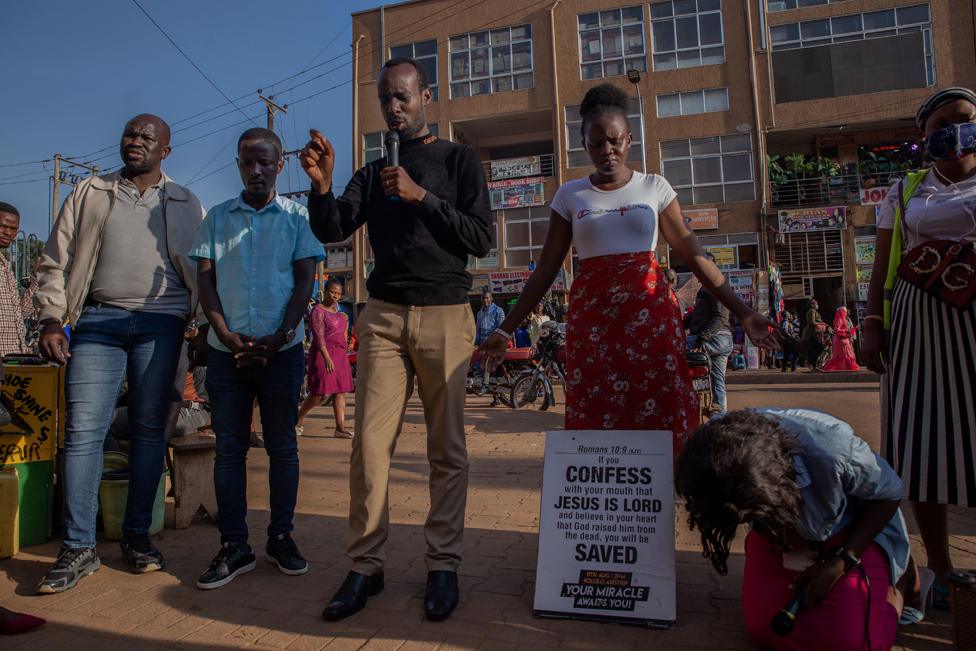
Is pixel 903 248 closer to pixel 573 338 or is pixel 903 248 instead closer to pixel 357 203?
pixel 573 338

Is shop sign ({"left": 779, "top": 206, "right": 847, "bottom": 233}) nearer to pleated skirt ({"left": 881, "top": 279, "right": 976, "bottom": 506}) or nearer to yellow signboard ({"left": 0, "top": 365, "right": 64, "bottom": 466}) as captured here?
pleated skirt ({"left": 881, "top": 279, "right": 976, "bottom": 506})

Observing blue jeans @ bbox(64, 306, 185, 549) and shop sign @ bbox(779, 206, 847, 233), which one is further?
shop sign @ bbox(779, 206, 847, 233)

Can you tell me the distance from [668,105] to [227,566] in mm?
25258

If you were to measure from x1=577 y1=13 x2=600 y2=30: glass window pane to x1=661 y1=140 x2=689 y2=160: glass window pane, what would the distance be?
18.4 ft

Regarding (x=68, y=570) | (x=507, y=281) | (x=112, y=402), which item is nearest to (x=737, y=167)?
(x=507, y=281)

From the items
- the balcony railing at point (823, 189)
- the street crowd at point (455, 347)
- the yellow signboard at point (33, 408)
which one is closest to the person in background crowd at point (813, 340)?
the balcony railing at point (823, 189)

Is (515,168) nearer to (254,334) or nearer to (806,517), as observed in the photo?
(254,334)

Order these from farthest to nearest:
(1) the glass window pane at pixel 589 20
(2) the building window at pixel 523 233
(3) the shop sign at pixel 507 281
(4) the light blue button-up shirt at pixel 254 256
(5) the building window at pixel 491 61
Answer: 1. (5) the building window at pixel 491 61
2. (2) the building window at pixel 523 233
3. (1) the glass window pane at pixel 589 20
4. (3) the shop sign at pixel 507 281
5. (4) the light blue button-up shirt at pixel 254 256

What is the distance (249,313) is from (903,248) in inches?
116

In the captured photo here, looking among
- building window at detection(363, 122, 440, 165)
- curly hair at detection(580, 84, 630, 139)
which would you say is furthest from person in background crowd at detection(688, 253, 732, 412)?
building window at detection(363, 122, 440, 165)

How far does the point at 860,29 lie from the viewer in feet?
77.4

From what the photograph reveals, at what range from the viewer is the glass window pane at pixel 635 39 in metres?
25.3

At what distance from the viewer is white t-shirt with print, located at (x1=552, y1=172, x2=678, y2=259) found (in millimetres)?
2854

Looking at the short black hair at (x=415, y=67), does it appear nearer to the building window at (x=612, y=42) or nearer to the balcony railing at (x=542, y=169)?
the balcony railing at (x=542, y=169)
